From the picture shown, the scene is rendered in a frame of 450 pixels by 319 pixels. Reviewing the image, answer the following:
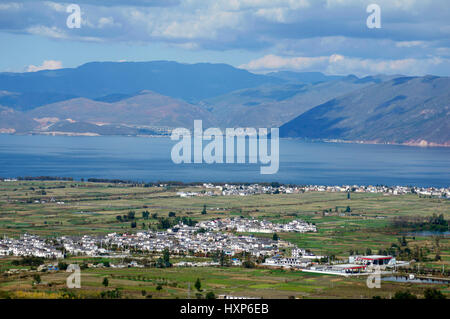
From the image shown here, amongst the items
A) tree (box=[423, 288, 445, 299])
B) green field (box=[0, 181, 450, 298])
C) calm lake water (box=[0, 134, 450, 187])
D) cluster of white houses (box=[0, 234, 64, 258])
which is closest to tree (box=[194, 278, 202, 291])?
green field (box=[0, 181, 450, 298])

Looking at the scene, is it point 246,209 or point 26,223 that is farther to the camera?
point 246,209

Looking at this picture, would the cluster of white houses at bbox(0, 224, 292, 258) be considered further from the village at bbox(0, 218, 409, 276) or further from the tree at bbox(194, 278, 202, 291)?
the tree at bbox(194, 278, 202, 291)

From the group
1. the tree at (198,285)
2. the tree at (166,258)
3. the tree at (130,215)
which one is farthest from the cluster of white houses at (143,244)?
the tree at (198,285)

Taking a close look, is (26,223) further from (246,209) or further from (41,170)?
(41,170)

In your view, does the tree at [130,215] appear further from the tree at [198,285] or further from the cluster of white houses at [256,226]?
the tree at [198,285]

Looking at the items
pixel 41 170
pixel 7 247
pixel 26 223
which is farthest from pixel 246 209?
pixel 41 170

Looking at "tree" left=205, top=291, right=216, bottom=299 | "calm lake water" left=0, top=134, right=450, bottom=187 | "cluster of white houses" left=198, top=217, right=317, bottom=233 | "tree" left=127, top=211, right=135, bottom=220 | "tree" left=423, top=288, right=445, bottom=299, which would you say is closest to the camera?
"tree" left=205, top=291, right=216, bottom=299
